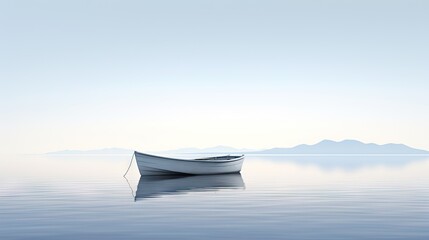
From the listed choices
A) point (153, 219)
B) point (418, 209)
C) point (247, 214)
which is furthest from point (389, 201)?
point (153, 219)

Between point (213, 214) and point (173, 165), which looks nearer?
point (213, 214)

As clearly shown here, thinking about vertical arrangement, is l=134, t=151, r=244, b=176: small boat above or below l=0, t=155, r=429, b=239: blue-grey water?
above

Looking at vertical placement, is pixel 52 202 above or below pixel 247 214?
above

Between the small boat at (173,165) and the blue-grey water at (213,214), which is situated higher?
the small boat at (173,165)

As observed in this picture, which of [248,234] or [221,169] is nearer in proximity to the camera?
[248,234]

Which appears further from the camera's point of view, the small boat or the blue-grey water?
the small boat

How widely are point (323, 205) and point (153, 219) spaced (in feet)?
37.2

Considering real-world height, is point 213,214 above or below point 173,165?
below

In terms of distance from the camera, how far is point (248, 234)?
67.7ft

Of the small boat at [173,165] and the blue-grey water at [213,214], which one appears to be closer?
the blue-grey water at [213,214]

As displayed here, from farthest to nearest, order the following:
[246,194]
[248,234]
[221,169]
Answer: [221,169]
[246,194]
[248,234]

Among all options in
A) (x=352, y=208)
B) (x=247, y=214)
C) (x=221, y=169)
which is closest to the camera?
(x=247, y=214)

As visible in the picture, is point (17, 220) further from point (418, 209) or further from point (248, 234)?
point (418, 209)

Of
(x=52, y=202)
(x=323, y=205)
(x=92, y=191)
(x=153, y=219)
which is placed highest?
(x=92, y=191)
